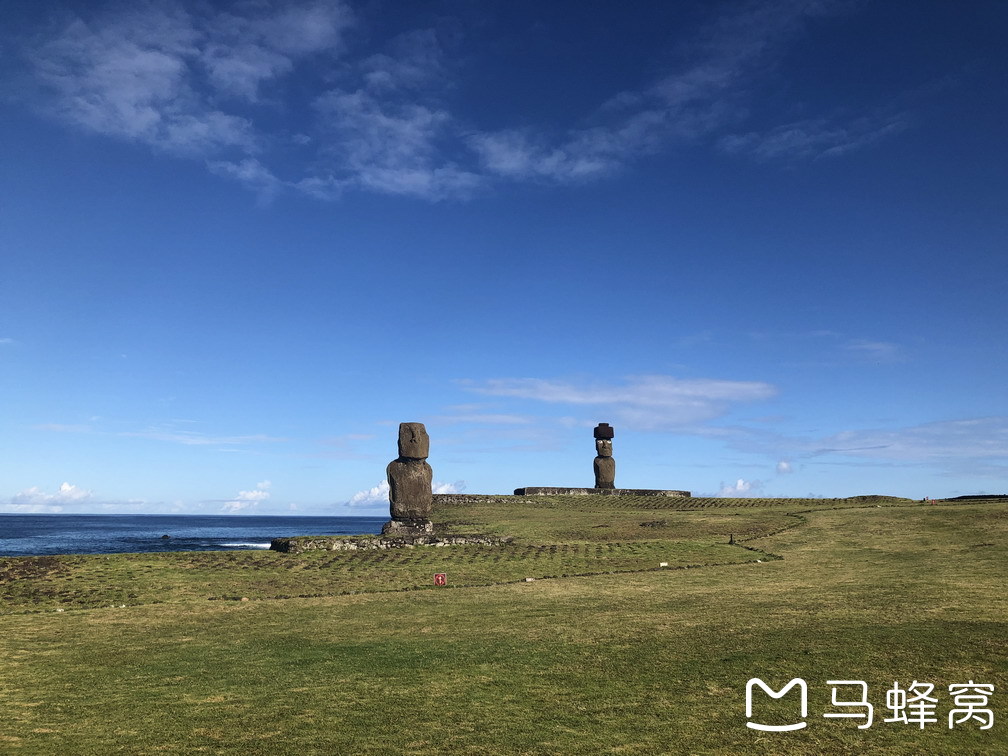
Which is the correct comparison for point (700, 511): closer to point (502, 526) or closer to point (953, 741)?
point (502, 526)

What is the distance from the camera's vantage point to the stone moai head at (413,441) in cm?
3731

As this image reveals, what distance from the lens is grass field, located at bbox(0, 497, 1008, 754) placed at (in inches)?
348

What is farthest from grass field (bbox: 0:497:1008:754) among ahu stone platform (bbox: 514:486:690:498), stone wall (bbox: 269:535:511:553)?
ahu stone platform (bbox: 514:486:690:498)

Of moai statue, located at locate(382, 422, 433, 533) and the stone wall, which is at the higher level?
moai statue, located at locate(382, 422, 433, 533)

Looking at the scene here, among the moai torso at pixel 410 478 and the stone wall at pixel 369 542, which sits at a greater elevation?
the moai torso at pixel 410 478

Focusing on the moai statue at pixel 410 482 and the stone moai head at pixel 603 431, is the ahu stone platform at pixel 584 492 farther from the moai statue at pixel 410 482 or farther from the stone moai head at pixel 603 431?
the moai statue at pixel 410 482

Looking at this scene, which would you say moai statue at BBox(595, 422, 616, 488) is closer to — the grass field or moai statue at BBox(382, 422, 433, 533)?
moai statue at BBox(382, 422, 433, 533)

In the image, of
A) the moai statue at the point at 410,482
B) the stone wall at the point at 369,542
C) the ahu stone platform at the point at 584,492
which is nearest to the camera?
the stone wall at the point at 369,542

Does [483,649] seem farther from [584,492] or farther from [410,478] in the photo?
[584,492]

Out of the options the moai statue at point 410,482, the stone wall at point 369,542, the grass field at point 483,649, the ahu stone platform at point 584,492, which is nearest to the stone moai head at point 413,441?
the moai statue at point 410,482

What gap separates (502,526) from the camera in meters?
41.8

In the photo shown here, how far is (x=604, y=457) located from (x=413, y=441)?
2657 cm

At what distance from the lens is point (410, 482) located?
37.4 metres

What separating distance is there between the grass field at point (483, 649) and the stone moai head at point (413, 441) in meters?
9.11
